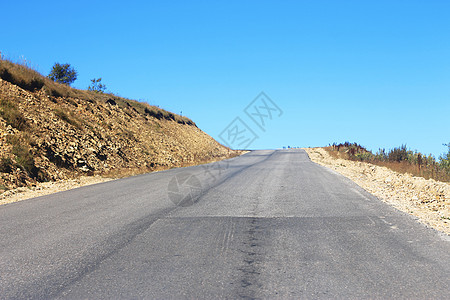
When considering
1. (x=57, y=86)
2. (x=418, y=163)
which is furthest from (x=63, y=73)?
(x=418, y=163)

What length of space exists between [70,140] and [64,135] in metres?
0.39

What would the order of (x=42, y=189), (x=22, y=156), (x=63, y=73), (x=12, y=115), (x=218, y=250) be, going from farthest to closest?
1. (x=63, y=73)
2. (x=12, y=115)
3. (x=22, y=156)
4. (x=42, y=189)
5. (x=218, y=250)

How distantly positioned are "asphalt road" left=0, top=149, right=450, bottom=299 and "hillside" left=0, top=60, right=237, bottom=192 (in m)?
5.77

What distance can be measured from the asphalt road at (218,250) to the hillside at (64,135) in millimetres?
5766

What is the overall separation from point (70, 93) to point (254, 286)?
24614mm

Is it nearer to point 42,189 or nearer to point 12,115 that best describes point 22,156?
point 42,189

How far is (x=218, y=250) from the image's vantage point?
4.87 meters

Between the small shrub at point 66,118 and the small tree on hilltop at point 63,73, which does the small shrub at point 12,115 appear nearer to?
the small shrub at point 66,118

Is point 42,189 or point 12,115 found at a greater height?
point 12,115

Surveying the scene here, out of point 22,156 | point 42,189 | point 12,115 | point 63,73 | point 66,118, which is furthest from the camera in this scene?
point 63,73

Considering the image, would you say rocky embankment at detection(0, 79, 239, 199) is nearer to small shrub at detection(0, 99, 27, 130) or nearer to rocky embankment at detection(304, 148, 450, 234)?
small shrub at detection(0, 99, 27, 130)

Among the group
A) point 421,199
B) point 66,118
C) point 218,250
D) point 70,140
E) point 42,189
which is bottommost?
point 218,250

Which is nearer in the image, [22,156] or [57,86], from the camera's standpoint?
[22,156]

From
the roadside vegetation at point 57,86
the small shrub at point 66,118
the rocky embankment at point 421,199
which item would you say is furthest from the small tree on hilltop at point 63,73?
the rocky embankment at point 421,199
